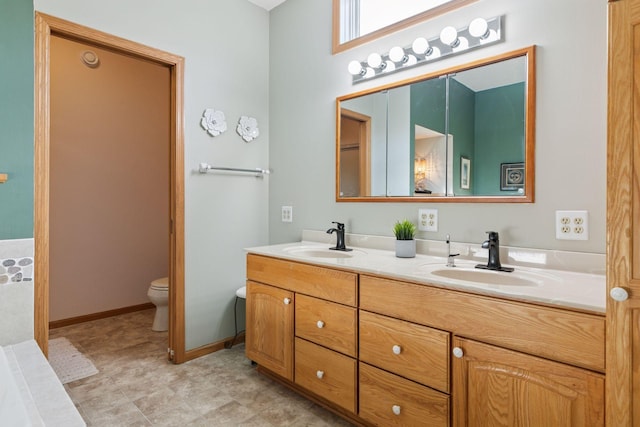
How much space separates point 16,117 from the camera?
5.71 ft

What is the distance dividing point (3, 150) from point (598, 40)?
2.68 meters

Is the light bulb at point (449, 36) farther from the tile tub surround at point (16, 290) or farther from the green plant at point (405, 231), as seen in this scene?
the tile tub surround at point (16, 290)

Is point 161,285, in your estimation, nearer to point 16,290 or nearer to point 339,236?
point 16,290

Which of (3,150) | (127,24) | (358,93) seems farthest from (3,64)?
(358,93)

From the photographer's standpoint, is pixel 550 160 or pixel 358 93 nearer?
pixel 550 160

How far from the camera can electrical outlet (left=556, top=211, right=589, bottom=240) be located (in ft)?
4.94

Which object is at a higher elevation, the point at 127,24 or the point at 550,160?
the point at 127,24

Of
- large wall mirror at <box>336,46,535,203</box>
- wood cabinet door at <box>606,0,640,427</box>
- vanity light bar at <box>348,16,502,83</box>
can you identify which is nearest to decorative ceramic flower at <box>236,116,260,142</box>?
large wall mirror at <box>336,46,535,203</box>

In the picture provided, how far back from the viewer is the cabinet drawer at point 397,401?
1393 mm

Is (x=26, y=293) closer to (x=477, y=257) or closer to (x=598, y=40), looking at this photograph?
(x=477, y=257)

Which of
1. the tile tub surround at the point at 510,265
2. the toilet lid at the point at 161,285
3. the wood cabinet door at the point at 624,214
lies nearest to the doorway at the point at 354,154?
the tile tub surround at the point at 510,265

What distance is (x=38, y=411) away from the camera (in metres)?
1.07

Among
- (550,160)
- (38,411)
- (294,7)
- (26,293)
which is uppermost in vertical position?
(294,7)

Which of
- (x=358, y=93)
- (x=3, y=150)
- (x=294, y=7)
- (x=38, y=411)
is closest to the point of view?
(x=38, y=411)
